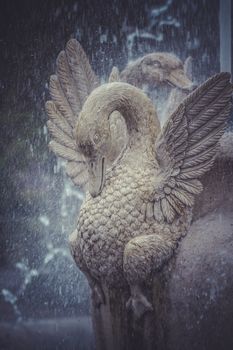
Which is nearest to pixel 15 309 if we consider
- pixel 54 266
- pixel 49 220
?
pixel 54 266

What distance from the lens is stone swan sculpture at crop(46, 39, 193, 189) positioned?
1782 mm

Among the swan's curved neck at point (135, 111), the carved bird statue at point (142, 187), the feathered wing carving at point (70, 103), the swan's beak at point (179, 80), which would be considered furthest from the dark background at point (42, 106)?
the carved bird statue at point (142, 187)

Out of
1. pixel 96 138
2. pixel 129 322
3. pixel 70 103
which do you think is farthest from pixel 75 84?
pixel 129 322

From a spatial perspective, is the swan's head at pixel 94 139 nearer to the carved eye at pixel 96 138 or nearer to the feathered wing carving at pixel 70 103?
the carved eye at pixel 96 138

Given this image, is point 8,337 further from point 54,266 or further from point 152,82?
point 152,82

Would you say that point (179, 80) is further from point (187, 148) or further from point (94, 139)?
point (94, 139)

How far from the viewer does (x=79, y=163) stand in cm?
181

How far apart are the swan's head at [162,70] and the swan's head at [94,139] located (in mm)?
427

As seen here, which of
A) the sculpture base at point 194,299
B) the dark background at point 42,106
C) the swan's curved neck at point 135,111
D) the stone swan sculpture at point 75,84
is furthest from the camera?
the dark background at point 42,106

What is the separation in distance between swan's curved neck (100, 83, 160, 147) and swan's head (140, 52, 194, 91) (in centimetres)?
30

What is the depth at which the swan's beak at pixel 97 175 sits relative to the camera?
1483 millimetres

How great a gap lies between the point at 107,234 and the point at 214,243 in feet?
1.08

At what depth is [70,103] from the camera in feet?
5.93

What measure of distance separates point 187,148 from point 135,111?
0.22 metres
